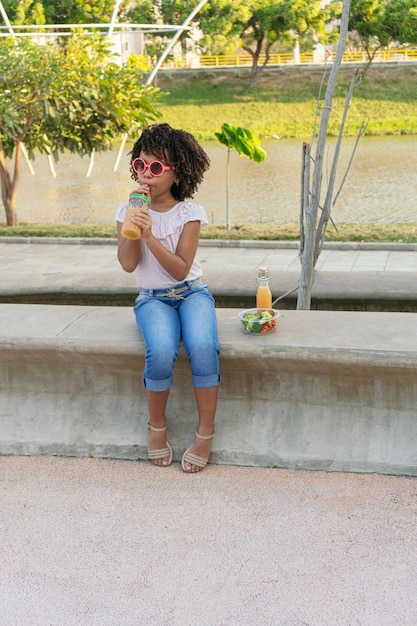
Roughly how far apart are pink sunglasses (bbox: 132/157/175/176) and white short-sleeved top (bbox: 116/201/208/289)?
0.59 ft

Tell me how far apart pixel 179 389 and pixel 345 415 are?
0.77 m

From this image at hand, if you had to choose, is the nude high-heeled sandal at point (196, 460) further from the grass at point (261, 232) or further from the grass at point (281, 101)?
the grass at point (281, 101)

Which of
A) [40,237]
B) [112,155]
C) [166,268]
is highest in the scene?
[166,268]

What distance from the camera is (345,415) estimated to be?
3645 millimetres

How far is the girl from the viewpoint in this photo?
355 centimetres

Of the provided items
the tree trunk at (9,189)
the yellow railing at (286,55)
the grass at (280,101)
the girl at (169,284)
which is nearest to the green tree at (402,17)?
the grass at (280,101)

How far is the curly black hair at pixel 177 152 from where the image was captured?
3828 millimetres

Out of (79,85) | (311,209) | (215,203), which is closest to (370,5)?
(215,203)

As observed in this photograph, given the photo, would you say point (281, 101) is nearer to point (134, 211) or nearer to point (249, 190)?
point (249, 190)

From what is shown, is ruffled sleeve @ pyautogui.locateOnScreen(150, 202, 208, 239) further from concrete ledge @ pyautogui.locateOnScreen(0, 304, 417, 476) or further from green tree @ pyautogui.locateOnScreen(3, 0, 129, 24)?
green tree @ pyautogui.locateOnScreen(3, 0, 129, 24)

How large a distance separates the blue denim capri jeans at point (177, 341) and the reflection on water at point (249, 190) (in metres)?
9.83

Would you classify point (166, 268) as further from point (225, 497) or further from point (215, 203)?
point (215, 203)

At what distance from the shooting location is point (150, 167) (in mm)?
3797

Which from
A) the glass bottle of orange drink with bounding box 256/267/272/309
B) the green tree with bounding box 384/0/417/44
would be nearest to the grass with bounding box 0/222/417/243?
the glass bottle of orange drink with bounding box 256/267/272/309
